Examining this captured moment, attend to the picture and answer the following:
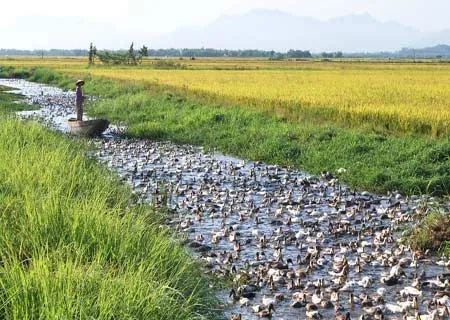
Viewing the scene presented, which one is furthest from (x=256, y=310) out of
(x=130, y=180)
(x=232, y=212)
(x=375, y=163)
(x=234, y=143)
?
(x=234, y=143)

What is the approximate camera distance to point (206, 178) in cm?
1463

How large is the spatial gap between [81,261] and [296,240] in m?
4.46

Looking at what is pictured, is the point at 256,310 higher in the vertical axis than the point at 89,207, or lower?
lower

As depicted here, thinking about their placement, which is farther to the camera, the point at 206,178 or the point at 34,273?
the point at 206,178

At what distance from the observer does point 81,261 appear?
19.5 feet

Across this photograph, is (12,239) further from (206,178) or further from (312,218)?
(206,178)

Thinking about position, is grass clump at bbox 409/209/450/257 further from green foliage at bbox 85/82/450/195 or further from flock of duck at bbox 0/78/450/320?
green foliage at bbox 85/82/450/195

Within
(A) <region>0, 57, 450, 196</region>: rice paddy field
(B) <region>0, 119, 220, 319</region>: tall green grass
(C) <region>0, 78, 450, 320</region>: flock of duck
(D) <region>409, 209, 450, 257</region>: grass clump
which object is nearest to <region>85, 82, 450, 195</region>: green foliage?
(A) <region>0, 57, 450, 196</region>: rice paddy field

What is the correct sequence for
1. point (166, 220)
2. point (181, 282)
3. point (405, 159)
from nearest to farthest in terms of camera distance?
point (181, 282) → point (166, 220) → point (405, 159)

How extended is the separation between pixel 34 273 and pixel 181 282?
1.70m

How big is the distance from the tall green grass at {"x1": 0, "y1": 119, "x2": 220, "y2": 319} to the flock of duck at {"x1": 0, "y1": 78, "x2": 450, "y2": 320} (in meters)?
1.00

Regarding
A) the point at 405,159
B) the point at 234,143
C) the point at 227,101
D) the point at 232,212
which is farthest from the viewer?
the point at 227,101

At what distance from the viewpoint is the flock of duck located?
702 centimetres

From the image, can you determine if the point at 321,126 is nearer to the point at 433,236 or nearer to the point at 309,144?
the point at 309,144
